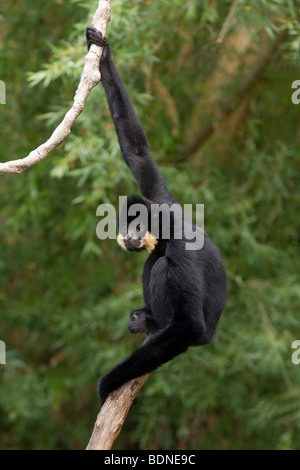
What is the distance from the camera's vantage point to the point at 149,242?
4.10 meters

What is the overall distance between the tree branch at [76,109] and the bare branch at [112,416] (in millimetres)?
1226

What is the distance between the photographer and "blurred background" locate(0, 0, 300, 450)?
21.3ft

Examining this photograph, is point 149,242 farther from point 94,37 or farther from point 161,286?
point 94,37

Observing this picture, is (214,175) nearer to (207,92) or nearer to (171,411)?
(207,92)

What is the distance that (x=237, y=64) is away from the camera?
7633 mm

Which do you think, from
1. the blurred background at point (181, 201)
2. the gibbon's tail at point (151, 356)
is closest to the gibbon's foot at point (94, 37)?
the gibbon's tail at point (151, 356)

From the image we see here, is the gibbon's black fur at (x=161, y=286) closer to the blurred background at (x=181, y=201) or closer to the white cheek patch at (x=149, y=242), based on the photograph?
the white cheek patch at (x=149, y=242)

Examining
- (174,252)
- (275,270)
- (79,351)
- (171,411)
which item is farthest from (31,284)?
(174,252)

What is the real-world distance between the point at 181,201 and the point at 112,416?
3238 mm

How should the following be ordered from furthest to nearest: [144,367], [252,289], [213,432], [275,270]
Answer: [213,432]
[275,270]
[252,289]
[144,367]

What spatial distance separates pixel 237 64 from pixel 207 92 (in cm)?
40

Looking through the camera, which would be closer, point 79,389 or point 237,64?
point 237,64

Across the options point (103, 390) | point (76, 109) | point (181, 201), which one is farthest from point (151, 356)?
point (181, 201)

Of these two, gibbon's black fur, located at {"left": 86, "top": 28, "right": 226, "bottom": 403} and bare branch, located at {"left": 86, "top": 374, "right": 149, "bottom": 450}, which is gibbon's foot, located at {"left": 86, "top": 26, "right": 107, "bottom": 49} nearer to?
gibbon's black fur, located at {"left": 86, "top": 28, "right": 226, "bottom": 403}
